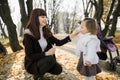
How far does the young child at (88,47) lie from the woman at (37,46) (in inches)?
23.9

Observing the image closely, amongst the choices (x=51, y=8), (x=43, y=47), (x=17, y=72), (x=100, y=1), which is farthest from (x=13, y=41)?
(x=51, y=8)

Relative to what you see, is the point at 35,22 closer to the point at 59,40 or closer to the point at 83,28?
the point at 59,40

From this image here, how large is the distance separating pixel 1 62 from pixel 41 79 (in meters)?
2.69

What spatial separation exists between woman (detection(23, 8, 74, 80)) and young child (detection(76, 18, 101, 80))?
61cm

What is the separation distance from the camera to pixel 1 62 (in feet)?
28.1

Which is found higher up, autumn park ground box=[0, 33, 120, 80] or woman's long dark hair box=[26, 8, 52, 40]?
woman's long dark hair box=[26, 8, 52, 40]

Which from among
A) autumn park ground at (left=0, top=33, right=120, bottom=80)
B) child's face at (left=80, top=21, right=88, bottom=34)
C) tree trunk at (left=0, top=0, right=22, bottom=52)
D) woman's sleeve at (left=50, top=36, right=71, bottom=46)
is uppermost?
child's face at (left=80, top=21, right=88, bottom=34)

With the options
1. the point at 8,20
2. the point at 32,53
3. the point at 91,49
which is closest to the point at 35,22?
the point at 32,53

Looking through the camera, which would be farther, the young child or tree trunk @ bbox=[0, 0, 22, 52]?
tree trunk @ bbox=[0, 0, 22, 52]

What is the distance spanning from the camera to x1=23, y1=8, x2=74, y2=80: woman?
554cm

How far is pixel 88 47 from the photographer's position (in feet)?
17.7

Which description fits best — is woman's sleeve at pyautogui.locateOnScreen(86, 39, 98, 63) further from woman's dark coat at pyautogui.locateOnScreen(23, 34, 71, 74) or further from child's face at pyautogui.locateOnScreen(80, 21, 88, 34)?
woman's dark coat at pyautogui.locateOnScreen(23, 34, 71, 74)

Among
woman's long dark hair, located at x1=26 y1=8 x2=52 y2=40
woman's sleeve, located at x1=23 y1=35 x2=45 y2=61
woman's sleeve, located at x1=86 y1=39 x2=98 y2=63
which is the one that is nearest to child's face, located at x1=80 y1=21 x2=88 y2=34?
woman's sleeve, located at x1=86 y1=39 x2=98 y2=63

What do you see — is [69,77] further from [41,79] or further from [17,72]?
[17,72]
